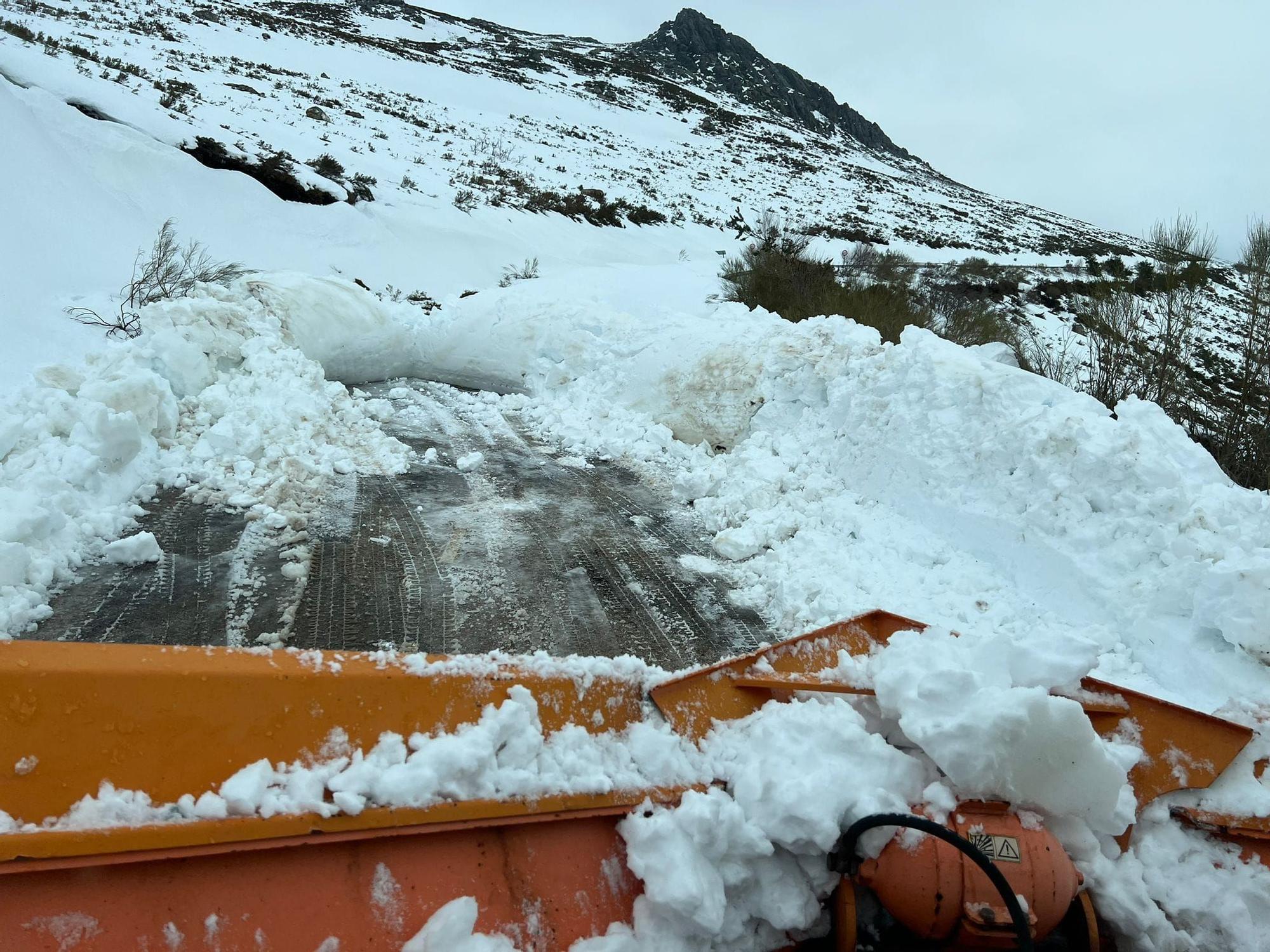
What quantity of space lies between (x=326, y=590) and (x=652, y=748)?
8.79 ft

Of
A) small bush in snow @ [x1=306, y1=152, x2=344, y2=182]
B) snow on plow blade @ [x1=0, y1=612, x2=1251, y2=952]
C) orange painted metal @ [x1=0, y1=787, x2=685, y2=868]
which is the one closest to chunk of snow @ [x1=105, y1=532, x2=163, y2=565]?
snow on plow blade @ [x1=0, y1=612, x2=1251, y2=952]

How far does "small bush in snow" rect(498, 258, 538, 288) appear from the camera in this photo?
1370cm

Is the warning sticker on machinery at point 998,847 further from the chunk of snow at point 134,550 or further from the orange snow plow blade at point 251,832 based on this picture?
the chunk of snow at point 134,550

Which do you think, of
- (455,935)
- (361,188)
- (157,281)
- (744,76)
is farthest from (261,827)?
(744,76)

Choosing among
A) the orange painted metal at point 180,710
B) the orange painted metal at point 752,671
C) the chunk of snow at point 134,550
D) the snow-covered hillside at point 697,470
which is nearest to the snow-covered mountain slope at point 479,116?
the snow-covered hillside at point 697,470

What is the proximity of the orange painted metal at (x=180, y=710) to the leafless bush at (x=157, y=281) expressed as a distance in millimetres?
6053

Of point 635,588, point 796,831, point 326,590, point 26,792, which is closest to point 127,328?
point 326,590

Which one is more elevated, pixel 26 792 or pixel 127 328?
pixel 26 792

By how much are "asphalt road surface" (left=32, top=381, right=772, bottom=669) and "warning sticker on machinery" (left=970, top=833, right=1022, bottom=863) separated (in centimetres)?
199

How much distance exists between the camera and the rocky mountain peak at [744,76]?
61.8 meters

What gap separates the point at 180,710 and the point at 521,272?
13.4 m

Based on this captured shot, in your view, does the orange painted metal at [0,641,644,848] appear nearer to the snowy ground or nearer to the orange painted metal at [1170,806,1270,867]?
the snowy ground

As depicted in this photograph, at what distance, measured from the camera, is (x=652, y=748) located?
84.4 inches

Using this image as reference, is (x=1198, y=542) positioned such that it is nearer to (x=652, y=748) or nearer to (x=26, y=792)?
(x=652, y=748)
